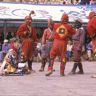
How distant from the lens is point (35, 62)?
1000 inches

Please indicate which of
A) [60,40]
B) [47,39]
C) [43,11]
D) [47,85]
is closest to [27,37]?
[47,39]

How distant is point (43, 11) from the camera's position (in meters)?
28.1

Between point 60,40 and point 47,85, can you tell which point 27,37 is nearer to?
point 60,40

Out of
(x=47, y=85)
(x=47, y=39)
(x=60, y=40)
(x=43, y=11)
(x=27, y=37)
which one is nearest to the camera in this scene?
(x=47, y=85)

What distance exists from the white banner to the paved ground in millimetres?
10527

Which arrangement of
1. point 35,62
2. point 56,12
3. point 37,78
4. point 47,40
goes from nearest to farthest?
point 37,78
point 47,40
point 35,62
point 56,12

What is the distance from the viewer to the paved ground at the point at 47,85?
12609 mm

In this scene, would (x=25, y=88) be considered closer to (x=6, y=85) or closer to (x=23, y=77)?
(x=6, y=85)

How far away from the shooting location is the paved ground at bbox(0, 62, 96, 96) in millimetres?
12609

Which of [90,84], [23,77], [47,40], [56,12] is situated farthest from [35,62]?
[90,84]

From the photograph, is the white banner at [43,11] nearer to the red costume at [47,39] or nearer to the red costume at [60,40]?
the red costume at [47,39]

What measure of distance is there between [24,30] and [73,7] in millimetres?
10850

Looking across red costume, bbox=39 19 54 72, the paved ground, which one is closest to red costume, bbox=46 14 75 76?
the paved ground

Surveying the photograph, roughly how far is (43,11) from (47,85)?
46.5ft
